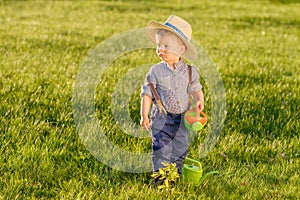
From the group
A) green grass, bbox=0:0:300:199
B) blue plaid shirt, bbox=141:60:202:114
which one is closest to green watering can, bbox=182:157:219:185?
green grass, bbox=0:0:300:199

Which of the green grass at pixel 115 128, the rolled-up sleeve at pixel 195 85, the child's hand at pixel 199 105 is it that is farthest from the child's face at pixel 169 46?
the green grass at pixel 115 128

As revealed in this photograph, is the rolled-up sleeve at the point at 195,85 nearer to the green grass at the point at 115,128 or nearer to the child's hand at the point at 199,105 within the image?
the child's hand at the point at 199,105

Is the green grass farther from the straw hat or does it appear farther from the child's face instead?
the straw hat

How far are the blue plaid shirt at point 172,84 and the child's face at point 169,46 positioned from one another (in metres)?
0.10

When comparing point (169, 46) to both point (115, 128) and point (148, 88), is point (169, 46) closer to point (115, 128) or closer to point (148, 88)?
point (148, 88)

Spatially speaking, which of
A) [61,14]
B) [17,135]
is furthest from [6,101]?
[61,14]

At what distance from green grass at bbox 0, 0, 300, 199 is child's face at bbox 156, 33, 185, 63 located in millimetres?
1116

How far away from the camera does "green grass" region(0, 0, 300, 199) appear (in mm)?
4211

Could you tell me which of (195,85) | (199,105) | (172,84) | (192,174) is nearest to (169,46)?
(172,84)

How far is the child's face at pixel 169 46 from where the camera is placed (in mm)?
4098

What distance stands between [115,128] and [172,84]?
1362 millimetres

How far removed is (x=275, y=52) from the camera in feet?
34.9

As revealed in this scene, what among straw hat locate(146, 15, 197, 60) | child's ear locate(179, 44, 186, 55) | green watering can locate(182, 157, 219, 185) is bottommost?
green watering can locate(182, 157, 219, 185)

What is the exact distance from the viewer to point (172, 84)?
420 centimetres
